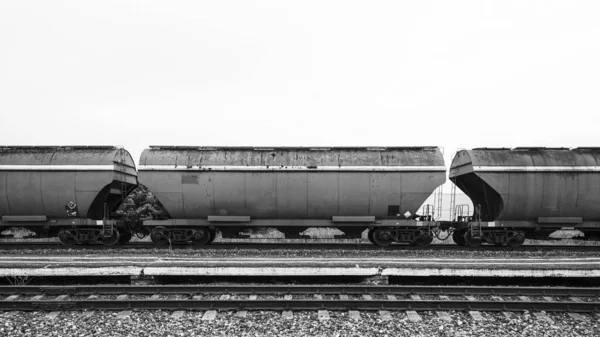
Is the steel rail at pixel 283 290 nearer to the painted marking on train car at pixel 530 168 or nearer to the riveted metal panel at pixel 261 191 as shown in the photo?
the riveted metal panel at pixel 261 191

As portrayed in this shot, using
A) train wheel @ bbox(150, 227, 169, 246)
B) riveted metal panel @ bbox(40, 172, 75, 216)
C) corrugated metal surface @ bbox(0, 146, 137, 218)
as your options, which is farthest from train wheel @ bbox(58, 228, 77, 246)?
train wheel @ bbox(150, 227, 169, 246)

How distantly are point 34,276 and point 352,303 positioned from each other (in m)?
7.87

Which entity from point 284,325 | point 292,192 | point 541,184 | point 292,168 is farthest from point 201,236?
point 541,184

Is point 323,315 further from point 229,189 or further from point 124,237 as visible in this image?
point 124,237

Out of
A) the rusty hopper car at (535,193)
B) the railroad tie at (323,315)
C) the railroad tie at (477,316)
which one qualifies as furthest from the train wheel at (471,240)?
the railroad tie at (323,315)

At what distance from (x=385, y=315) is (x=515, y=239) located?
8809mm

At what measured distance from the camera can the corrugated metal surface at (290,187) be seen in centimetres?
1373

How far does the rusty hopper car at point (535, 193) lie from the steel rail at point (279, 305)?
20.8 feet

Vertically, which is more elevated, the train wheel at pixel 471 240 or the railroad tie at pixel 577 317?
the train wheel at pixel 471 240

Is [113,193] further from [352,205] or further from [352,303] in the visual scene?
[352,303]

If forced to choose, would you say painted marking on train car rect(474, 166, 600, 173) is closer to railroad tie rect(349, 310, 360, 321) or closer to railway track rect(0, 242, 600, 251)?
railway track rect(0, 242, 600, 251)

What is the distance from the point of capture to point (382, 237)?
13.9 metres

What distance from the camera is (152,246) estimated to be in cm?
1434

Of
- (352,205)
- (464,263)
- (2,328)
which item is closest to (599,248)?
(464,263)
